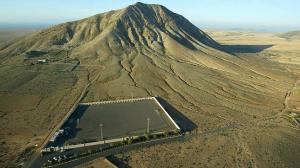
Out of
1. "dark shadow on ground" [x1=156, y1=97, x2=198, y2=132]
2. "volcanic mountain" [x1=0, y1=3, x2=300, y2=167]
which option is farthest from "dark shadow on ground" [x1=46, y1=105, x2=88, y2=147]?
"dark shadow on ground" [x1=156, y1=97, x2=198, y2=132]

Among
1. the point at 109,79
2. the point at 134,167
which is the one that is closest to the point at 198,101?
the point at 109,79

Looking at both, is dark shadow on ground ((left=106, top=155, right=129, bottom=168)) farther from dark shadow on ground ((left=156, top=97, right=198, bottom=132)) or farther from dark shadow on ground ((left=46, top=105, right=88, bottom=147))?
dark shadow on ground ((left=156, top=97, right=198, bottom=132))

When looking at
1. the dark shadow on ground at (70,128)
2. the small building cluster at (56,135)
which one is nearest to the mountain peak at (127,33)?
the dark shadow on ground at (70,128)

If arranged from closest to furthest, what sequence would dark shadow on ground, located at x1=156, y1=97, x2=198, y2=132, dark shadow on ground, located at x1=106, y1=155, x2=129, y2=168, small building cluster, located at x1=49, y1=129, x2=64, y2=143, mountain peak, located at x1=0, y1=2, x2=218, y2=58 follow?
1. dark shadow on ground, located at x1=106, y1=155, x2=129, y2=168
2. small building cluster, located at x1=49, y1=129, x2=64, y2=143
3. dark shadow on ground, located at x1=156, y1=97, x2=198, y2=132
4. mountain peak, located at x1=0, y1=2, x2=218, y2=58

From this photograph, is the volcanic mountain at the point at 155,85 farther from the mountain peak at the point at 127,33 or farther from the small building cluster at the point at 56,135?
the small building cluster at the point at 56,135

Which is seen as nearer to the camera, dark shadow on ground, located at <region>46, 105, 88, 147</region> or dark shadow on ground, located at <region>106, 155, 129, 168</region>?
dark shadow on ground, located at <region>106, 155, 129, 168</region>

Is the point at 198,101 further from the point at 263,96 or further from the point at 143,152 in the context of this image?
the point at 143,152
